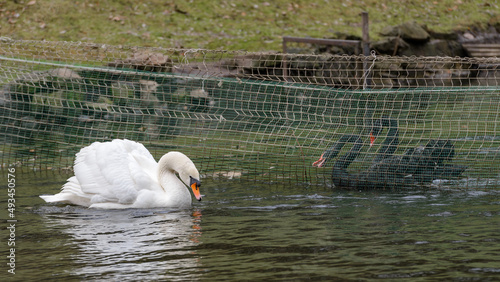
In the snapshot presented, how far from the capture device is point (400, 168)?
938cm

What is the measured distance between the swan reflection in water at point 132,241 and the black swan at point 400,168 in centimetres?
236

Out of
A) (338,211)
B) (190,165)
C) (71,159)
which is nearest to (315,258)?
(338,211)

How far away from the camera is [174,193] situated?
8.24 m

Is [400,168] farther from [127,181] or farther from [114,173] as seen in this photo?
[114,173]

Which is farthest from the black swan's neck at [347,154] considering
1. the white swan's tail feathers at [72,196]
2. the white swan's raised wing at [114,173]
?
the white swan's tail feathers at [72,196]

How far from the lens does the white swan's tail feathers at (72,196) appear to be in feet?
28.3

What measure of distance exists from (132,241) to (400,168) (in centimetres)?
417

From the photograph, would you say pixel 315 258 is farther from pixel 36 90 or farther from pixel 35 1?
pixel 35 1

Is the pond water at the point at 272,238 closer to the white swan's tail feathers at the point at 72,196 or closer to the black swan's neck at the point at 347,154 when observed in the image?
the white swan's tail feathers at the point at 72,196

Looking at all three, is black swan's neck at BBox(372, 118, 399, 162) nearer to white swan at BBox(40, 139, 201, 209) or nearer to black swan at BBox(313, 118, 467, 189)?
black swan at BBox(313, 118, 467, 189)

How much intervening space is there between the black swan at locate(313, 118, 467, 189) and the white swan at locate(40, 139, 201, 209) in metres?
2.26

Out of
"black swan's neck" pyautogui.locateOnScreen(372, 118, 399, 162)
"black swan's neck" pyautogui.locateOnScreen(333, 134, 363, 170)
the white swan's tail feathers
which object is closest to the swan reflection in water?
the white swan's tail feathers

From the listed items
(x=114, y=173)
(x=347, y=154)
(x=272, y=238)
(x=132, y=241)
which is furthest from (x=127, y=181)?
(x=347, y=154)

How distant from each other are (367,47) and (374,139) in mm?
A: 6467
